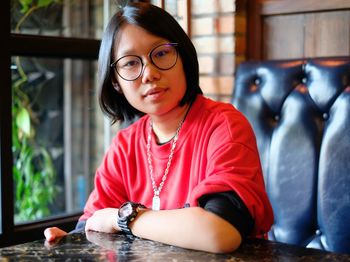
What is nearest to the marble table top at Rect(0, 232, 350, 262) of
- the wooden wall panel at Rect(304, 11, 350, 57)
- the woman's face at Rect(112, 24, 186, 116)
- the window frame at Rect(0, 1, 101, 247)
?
the woman's face at Rect(112, 24, 186, 116)

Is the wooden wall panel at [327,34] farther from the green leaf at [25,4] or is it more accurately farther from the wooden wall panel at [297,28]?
the green leaf at [25,4]

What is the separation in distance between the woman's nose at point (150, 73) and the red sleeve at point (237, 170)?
0.19m

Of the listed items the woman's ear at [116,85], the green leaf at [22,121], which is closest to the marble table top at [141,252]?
the woman's ear at [116,85]

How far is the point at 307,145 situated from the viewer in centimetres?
143

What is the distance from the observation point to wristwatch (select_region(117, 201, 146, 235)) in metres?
1.07

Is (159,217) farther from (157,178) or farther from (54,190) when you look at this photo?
(54,190)

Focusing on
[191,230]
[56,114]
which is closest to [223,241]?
[191,230]

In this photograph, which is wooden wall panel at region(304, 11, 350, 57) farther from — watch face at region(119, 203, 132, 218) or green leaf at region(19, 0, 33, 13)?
green leaf at region(19, 0, 33, 13)

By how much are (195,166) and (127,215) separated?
22cm

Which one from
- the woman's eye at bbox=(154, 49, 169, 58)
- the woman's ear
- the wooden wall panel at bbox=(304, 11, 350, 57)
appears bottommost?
the woman's ear

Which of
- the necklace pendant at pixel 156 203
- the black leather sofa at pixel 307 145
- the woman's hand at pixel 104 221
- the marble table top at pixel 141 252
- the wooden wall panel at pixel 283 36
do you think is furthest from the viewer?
the wooden wall panel at pixel 283 36

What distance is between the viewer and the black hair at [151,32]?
1184 millimetres

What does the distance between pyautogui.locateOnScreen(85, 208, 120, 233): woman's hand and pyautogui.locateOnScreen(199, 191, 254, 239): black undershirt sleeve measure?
8.9 inches

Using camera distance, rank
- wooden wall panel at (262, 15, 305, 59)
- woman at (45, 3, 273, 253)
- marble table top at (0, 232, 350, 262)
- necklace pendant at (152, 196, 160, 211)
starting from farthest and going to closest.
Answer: wooden wall panel at (262, 15, 305, 59), necklace pendant at (152, 196, 160, 211), woman at (45, 3, 273, 253), marble table top at (0, 232, 350, 262)
